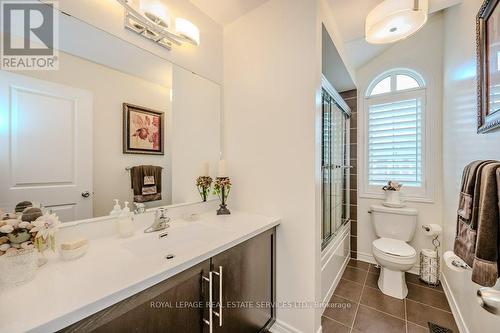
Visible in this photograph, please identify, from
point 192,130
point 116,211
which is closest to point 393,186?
point 192,130

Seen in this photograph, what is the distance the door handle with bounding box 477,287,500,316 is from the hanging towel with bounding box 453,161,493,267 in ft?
0.87

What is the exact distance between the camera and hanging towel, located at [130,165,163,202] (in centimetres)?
135

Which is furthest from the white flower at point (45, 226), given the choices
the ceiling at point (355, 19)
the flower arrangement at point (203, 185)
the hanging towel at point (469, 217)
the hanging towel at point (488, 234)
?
the ceiling at point (355, 19)

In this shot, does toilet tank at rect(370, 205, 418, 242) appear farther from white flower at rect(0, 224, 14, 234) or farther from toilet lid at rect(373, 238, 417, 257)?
white flower at rect(0, 224, 14, 234)

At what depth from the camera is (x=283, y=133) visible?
1.50 m

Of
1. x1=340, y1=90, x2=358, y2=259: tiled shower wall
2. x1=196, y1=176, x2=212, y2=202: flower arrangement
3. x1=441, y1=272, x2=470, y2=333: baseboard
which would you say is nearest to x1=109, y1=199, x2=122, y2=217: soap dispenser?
x1=196, y1=176, x2=212, y2=202: flower arrangement

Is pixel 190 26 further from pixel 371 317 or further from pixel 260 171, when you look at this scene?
pixel 371 317

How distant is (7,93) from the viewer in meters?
0.90

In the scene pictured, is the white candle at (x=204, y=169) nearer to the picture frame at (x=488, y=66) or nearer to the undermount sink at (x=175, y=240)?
the undermount sink at (x=175, y=240)

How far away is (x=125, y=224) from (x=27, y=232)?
0.44 metres

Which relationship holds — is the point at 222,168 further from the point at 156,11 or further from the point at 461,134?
the point at 461,134

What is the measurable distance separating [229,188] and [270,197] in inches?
15.0

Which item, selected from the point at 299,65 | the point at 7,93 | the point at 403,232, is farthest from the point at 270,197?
the point at 403,232

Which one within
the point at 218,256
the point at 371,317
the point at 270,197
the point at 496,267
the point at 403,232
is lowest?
the point at 371,317
